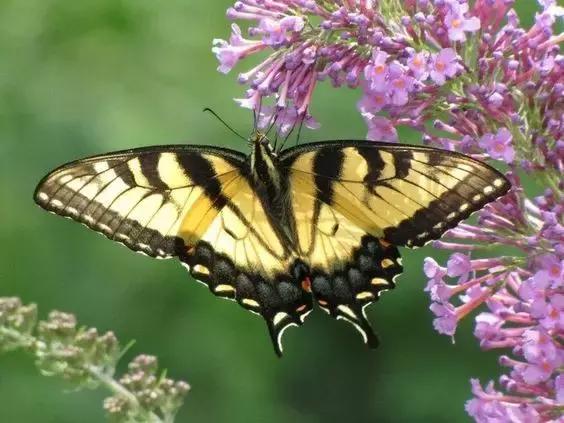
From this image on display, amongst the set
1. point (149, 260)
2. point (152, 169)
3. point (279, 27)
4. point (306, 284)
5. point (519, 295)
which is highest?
point (149, 260)

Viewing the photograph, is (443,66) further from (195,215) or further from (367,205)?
(195,215)

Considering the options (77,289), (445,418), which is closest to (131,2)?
(77,289)

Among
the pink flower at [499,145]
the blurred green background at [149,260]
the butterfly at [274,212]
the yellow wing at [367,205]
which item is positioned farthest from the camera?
the blurred green background at [149,260]

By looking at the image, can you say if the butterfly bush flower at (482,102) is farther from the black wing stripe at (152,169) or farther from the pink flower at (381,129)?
the black wing stripe at (152,169)

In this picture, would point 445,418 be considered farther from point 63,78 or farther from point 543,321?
point 543,321

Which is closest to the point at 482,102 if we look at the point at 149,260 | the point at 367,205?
the point at 367,205

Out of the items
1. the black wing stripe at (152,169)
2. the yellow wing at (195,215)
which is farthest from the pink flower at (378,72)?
the black wing stripe at (152,169)

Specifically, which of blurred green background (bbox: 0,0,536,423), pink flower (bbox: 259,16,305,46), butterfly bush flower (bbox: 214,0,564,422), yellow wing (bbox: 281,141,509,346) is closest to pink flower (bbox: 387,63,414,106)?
butterfly bush flower (bbox: 214,0,564,422)
